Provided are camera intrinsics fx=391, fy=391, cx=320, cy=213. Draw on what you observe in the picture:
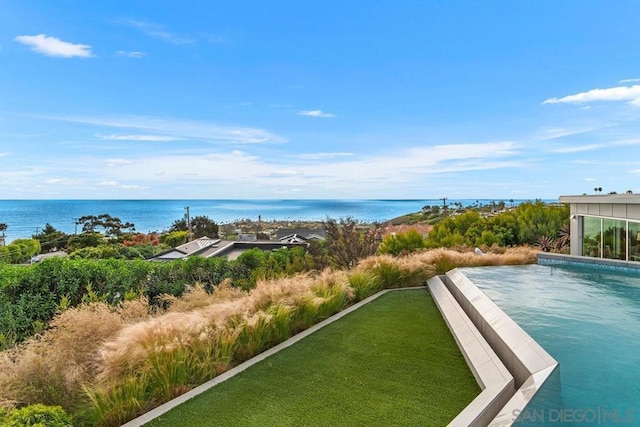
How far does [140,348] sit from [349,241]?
662 centimetres

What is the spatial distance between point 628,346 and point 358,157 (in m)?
20.4

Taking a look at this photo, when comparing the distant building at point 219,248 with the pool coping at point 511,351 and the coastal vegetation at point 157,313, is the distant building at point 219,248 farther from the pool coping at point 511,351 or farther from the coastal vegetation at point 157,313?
the pool coping at point 511,351

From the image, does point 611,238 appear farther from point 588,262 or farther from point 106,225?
point 106,225

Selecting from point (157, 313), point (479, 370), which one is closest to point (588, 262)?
point (479, 370)

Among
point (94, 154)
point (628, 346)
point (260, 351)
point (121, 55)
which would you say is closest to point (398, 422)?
point (260, 351)

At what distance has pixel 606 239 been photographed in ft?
35.4

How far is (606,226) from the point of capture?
10695mm

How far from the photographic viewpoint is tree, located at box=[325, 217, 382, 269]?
9.34m

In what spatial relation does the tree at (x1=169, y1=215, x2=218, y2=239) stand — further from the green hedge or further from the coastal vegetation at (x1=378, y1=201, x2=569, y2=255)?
the green hedge

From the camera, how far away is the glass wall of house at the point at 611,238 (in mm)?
9742

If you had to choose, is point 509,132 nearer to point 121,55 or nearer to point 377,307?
point 377,307

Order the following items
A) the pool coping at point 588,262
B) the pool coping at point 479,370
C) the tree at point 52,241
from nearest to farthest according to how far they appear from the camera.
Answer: the pool coping at point 479,370, the pool coping at point 588,262, the tree at point 52,241

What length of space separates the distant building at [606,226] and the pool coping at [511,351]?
601cm

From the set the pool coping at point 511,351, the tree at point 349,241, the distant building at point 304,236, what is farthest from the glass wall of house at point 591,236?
the distant building at point 304,236
